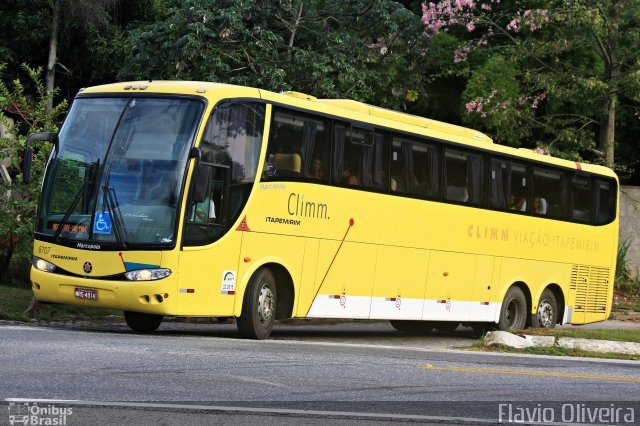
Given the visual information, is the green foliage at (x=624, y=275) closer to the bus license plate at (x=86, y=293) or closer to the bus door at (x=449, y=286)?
the bus door at (x=449, y=286)

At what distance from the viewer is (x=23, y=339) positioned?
13.9 meters

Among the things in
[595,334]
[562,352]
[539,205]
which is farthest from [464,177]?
[562,352]

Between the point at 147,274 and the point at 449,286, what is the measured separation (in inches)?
290

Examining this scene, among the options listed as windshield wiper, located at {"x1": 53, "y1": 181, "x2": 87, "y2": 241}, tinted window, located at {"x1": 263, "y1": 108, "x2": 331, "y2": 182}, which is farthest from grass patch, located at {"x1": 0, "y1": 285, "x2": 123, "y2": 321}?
tinted window, located at {"x1": 263, "y1": 108, "x2": 331, "y2": 182}

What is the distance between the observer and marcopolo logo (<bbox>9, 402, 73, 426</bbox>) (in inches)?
325

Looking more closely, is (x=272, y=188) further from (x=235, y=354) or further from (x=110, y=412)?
(x=110, y=412)

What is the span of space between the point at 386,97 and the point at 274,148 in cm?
1606

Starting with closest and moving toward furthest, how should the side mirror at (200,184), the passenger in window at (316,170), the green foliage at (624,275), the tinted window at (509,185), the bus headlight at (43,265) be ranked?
the side mirror at (200,184) < the bus headlight at (43,265) < the passenger in window at (316,170) < the tinted window at (509,185) < the green foliage at (624,275)

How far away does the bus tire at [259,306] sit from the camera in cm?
1655

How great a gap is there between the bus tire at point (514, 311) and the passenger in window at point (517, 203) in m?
1.53

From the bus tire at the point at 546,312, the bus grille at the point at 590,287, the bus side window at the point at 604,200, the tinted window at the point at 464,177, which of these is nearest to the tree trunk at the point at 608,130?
the bus side window at the point at 604,200

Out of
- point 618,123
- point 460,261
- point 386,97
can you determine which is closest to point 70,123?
point 460,261

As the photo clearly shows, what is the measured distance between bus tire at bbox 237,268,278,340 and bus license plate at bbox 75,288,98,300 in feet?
6.70

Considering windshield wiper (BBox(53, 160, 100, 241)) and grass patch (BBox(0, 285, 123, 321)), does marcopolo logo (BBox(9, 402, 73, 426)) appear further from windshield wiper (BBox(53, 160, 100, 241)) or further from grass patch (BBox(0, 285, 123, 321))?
grass patch (BBox(0, 285, 123, 321))
